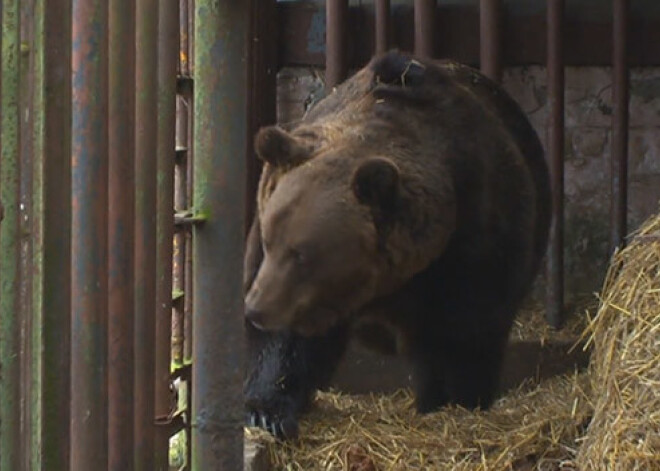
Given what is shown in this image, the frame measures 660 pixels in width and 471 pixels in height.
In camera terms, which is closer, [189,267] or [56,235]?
[56,235]

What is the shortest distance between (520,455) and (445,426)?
17.9 inches

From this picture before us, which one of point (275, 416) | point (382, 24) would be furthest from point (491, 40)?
point (275, 416)

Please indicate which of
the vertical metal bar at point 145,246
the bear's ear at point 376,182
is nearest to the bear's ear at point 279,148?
the bear's ear at point 376,182

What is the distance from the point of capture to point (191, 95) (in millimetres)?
4059

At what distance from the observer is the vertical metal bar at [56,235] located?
2.20 meters

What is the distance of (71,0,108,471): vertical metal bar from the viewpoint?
2367 mm

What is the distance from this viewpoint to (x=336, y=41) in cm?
677

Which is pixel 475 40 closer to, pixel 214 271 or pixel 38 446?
pixel 214 271

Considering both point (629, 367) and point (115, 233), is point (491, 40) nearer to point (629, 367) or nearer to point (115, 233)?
point (629, 367)

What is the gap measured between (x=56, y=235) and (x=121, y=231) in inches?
16.1

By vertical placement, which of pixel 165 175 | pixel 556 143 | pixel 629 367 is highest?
pixel 556 143

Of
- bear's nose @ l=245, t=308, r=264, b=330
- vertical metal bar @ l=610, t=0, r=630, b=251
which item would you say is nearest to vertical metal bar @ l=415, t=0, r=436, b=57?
vertical metal bar @ l=610, t=0, r=630, b=251

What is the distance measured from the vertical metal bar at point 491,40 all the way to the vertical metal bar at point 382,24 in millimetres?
483

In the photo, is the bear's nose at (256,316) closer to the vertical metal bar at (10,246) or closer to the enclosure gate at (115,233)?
the enclosure gate at (115,233)
